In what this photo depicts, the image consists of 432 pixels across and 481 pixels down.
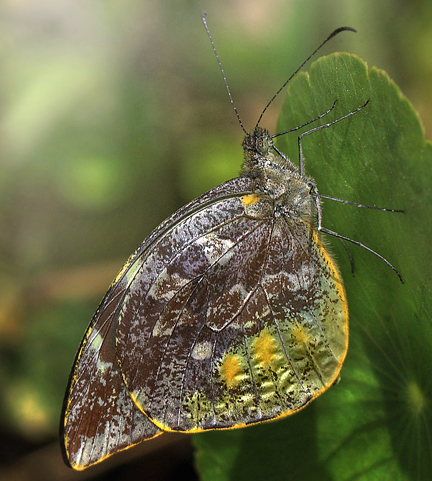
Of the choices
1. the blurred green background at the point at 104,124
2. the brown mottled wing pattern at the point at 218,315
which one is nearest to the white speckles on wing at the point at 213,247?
the brown mottled wing pattern at the point at 218,315

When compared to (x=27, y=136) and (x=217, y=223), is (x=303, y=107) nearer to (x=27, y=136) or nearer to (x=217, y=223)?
(x=217, y=223)

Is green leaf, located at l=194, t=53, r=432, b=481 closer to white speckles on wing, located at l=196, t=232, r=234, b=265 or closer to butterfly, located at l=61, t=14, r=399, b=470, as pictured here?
butterfly, located at l=61, t=14, r=399, b=470

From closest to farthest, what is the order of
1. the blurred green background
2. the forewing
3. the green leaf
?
the green leaf, the forewing, the blurred green background

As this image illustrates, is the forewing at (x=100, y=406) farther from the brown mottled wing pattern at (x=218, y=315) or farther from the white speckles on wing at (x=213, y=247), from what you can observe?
the white speckles on wing at (x=213, y=247)

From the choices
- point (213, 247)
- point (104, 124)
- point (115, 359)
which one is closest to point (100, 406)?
point (115, 359)

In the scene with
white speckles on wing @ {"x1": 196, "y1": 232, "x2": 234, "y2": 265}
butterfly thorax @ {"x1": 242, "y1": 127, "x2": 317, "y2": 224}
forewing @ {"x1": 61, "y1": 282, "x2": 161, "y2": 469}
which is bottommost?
forewing @ {"x1": 61, "y1": 282, "x2": 161, "y2": 469}

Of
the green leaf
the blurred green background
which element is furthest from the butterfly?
the blurred green background

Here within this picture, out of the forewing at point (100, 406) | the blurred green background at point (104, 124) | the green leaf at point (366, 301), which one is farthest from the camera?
the blurred green background at point (104, 124)

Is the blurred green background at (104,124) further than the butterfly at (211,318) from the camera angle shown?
Yes
